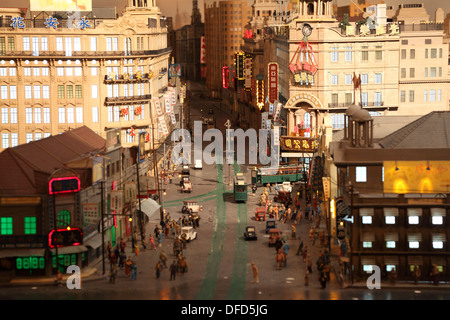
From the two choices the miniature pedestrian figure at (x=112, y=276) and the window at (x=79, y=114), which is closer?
the miniature pedestrian figure at (x=112, y=276)

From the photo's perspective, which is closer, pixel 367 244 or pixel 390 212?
pixel 390 212

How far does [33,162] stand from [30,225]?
230 inches

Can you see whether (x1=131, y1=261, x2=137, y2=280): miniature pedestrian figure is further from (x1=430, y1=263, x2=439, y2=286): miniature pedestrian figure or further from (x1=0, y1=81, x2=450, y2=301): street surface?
(x1=430, y1=263, x2=439, y2=286): miniature pedestrian figure

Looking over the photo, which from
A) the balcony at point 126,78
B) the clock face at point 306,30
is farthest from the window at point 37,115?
the clock face at point 306,30

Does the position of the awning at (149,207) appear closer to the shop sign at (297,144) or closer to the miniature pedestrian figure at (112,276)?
the miniature pedestrian figure at (112,276)

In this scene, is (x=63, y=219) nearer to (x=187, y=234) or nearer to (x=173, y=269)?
(x=173, y=269)

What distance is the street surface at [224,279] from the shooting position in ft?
208

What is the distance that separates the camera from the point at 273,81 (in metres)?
127

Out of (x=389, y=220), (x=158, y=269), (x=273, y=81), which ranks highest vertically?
(x=273, y=81)

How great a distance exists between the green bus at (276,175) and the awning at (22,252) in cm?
4586

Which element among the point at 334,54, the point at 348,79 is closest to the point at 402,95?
the point at 348,79

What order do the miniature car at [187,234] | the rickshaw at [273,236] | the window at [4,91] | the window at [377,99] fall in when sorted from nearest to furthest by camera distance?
1. the rickshaw at [273,236]
2. the miniature car at [187,234]
3. the window at [4,91]
4. the window at [377,99]

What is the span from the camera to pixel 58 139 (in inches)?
3137

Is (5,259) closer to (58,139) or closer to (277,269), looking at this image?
(58,139)
